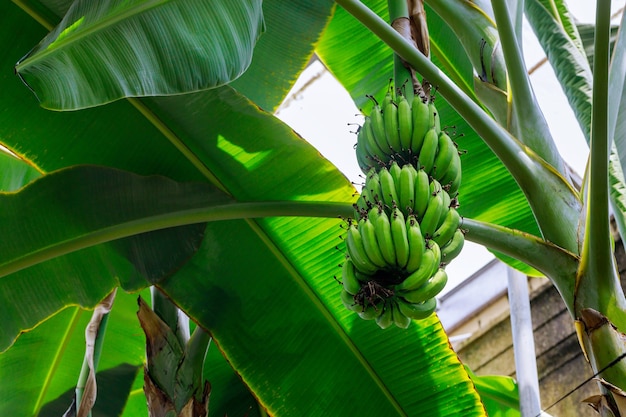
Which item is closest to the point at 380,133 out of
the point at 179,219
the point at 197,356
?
the point at 179,219

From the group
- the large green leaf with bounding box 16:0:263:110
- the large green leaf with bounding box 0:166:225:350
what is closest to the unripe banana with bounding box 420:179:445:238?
the large green leaf with bounding box 16:0:263:110

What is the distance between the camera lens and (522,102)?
1.35 meters

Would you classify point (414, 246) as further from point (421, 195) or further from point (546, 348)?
point (546, 348)

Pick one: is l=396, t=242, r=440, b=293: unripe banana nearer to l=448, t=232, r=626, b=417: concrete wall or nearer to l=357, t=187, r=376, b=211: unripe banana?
l=357, t=187, r=376, b=211: unripe banana

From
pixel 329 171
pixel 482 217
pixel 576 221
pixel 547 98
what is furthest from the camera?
pixel 547 98

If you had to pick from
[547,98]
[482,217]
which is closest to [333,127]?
[547,98]

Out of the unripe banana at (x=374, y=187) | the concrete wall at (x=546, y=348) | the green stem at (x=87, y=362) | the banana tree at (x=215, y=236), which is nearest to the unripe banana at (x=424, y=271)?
the unripe banana at (x=374, y=187)

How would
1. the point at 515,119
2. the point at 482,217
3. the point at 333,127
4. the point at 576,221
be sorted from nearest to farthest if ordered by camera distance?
1. the point at 576,221
2. the point at 515,119
3. the point at 482,217
4. the point at 333,127

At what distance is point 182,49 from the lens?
125 centimetres

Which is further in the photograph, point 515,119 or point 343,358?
point 343,358

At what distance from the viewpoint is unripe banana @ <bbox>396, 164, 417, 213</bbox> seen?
1.13 m

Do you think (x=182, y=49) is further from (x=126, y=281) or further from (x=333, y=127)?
(x=333, y=127)

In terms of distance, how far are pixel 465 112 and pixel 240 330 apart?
742 mm

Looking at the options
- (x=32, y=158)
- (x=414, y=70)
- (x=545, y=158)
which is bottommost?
(x=545, y=158)
